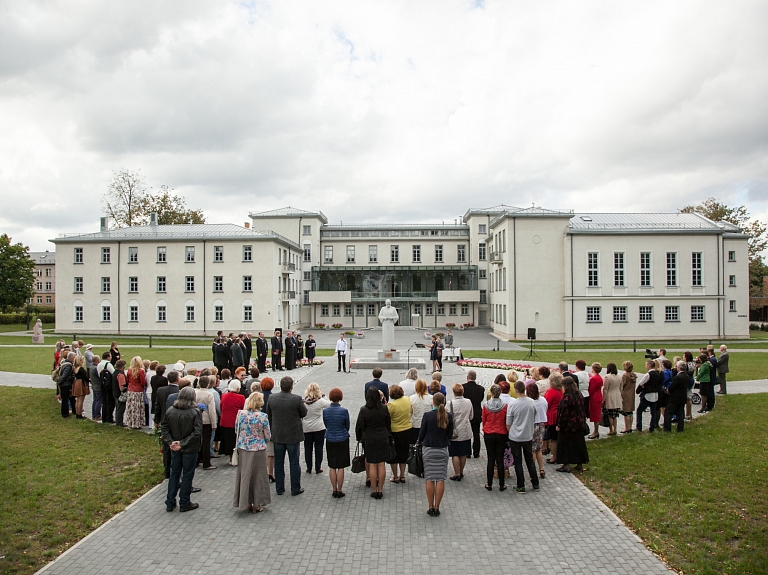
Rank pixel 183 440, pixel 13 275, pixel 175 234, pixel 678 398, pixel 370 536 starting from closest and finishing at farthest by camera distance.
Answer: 1. pixel 370 536
2. pixel 183 440
3. pixel 678 398
4. pixel 175 234
5. pixel 13 275

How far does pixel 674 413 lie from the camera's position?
1195 cm

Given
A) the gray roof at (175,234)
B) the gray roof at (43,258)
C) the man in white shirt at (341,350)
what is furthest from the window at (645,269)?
the gray roof at (43,258)

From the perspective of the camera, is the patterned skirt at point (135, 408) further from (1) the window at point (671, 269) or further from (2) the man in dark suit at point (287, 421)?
(1) the window at point (671, 269)

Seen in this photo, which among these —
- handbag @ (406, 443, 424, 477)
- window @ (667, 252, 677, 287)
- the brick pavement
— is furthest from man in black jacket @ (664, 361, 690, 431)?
window @ (667, 252, 677, 287)

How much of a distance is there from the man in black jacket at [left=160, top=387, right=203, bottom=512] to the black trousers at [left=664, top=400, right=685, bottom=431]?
10184 millimetres

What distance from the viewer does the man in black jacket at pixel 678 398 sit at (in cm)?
1145

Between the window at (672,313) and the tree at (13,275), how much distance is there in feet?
196

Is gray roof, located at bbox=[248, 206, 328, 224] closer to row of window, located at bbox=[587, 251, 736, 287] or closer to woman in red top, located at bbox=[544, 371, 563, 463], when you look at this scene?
row of window, located at bbox=[587, 251, 736, 287]

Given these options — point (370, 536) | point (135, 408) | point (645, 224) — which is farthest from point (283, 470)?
point (645, 224)

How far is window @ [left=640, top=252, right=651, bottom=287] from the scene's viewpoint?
134 feet

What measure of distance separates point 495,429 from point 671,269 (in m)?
38.9

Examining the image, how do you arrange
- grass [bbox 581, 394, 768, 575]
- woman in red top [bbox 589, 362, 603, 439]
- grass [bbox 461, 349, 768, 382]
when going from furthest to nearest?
1. grass [bbox 461, 349, 768, 382]
2. woman in red top [bbox 589, 362, 603, 439]
3. grass [bbox 581, 394, 768, 575]

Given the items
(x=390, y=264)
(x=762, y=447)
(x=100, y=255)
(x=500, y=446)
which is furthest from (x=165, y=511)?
(x=390, y=264)

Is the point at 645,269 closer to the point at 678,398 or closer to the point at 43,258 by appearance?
the point at 678,398
